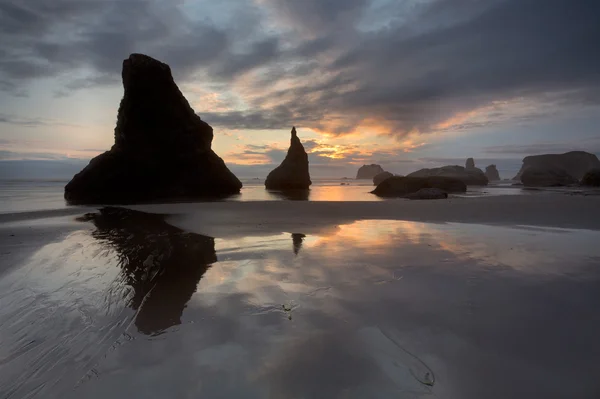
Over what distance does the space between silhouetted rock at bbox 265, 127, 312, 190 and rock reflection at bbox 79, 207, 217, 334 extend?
145 ft

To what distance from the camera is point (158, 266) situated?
546 cm

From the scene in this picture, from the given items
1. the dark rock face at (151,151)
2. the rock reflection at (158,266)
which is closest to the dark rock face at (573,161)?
the dark rock face at (151,151)

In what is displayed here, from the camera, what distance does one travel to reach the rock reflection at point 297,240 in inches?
Answer: 256

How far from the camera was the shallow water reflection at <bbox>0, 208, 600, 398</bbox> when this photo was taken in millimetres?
2172

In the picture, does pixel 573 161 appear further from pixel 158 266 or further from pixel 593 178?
pixel 158 266

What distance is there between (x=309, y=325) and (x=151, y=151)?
33.9m

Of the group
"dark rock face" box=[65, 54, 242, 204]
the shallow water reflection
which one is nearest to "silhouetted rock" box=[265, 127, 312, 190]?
"dark rock face" box=[65, 54, 242, 204]

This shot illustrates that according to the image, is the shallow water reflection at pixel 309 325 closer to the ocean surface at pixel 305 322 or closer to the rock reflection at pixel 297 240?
the ocean surface at pixel 305 322

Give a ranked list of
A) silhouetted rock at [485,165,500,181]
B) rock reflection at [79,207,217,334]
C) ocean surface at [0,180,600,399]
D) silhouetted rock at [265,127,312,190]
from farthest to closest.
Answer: silhouetted rock at [485,165,500,181], silhouetted rock at [265,127,312,190], rock reflection at [79,207,217,334], ocean surface at [0,180,600,399]

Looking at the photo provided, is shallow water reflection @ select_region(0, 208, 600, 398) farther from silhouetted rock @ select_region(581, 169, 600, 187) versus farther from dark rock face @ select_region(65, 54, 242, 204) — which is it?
silhouetted rock @ select_region(581, 169, 600, 187)

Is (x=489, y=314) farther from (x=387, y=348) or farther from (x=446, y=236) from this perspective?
(x=446, y=236)

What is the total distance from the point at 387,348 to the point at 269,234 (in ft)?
20.0

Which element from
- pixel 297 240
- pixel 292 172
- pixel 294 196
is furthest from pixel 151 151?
pixel 297 240

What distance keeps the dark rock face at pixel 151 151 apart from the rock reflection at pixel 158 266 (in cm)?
2186
